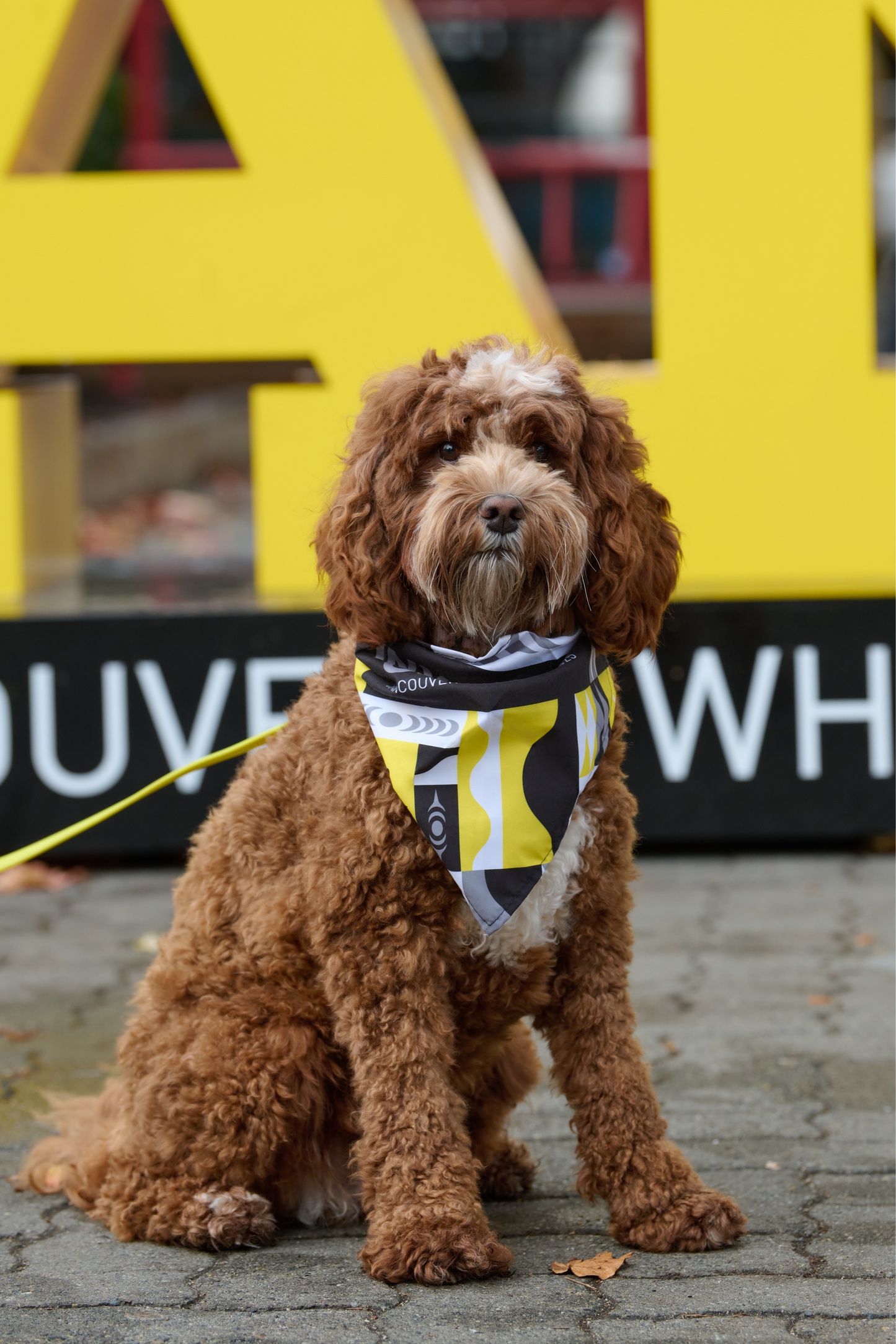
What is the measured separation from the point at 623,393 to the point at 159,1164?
3806 mm

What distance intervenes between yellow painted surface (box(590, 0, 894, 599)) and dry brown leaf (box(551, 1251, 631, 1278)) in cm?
346

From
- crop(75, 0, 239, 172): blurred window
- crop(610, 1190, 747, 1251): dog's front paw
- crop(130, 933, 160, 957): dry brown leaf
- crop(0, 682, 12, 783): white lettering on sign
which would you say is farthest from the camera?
crop(75, 0, 239, 172): blurred window

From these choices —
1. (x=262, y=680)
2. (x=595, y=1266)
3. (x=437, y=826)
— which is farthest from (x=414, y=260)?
(x=595, y=1266)

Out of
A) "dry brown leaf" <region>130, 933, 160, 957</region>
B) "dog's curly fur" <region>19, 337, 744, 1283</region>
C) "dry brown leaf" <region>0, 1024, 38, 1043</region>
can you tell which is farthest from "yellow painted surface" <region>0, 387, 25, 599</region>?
"dog's curly fur" <region>19, 337, 744, 1283</region>

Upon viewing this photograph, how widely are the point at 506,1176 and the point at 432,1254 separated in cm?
54

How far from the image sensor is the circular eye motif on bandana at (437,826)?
2572mm

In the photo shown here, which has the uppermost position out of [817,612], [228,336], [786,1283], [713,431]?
[228,336]

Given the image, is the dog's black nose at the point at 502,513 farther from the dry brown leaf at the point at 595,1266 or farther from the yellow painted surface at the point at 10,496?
the yellow painted surface at the point at 10,496

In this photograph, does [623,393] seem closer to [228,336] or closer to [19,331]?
[228,336]

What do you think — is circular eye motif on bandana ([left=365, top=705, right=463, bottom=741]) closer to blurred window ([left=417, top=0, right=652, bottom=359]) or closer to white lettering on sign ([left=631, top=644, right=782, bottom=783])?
white lettering on sign ([left=631, top=644, right=782, bottom=783])

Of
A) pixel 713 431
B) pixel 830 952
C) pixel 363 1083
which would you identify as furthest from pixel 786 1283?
pixel 713 431

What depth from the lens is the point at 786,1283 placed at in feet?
8.43

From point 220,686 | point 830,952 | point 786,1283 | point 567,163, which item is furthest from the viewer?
point 567,163

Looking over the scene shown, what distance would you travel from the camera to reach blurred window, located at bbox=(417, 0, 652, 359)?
16.9 meters
